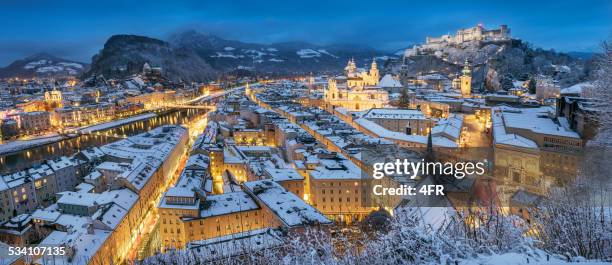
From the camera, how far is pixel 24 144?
34031mm

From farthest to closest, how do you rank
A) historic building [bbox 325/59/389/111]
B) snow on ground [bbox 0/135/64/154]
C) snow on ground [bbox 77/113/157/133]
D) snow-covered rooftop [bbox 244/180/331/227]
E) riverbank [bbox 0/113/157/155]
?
historic building [bbox 325/59/389/111] → snow on ground [bbox 77/113/157/133] → riverbank [bbox 0/113/157/155] → snow on ground [bbox 0/135/64/154] → snow-covered rooftop [bbox 244/180/331/227]

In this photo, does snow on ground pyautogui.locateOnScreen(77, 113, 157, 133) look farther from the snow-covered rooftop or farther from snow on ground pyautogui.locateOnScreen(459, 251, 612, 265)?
snow on ground pyautogui.locateOnScreen(459, 251, 612, 265)

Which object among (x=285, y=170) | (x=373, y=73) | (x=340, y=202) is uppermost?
(x=373, y=73)

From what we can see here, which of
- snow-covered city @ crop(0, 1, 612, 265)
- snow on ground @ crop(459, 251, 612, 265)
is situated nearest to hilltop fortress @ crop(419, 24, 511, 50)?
snow-covered city @ crop(0, 1, 612, 265)

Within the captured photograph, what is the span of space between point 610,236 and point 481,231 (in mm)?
1586

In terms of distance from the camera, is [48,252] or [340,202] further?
[340,202]

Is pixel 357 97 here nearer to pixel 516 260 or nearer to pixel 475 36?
pixel 475 36

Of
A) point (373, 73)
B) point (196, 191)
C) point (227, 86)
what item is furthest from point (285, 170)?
point (227, 86)

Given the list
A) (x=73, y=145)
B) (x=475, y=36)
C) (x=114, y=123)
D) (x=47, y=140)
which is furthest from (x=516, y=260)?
(x=475, y=36)

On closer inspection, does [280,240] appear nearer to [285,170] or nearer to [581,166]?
[285,170]

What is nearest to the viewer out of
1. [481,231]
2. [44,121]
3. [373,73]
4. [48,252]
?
[481,231]

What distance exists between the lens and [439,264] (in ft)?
16.2

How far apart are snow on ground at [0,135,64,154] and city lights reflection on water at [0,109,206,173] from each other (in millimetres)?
387

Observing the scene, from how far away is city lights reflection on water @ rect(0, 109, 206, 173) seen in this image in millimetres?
29688
